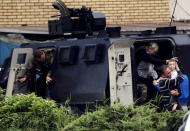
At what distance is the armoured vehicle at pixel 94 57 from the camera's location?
12.3m

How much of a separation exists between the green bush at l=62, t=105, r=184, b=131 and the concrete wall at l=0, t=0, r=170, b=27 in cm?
1070

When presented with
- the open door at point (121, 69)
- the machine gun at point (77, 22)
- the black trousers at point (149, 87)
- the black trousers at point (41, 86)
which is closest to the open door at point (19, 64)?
the black trousers at point (41, 86)

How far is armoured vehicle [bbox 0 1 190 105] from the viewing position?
12258 millimetres

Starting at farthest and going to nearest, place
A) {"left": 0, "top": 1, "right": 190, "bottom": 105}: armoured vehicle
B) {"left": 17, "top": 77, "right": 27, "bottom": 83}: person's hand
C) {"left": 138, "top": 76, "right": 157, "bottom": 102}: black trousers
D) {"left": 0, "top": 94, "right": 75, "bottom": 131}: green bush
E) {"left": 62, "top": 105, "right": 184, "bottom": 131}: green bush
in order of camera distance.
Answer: {"left": 17, "top": 77, "right": 27, "bottom": 83}: person's hand, {"left": 138, "top": 76, "right": 157, "bottom": 102}: black trousers, {"left": 0, "top": 1, "right": 190, "bottom": 105}: armoured vehicle, {"left": 0, "top": 94, "right": 75, "bottom": 131}: green bush, {"left": 62, "top": 105, "right": 184, "bottom": 131}: green bush

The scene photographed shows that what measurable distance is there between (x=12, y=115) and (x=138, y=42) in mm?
2989

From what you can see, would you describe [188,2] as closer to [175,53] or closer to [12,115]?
[175,53]

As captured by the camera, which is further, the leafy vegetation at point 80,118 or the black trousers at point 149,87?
the black trousers at point 149,87

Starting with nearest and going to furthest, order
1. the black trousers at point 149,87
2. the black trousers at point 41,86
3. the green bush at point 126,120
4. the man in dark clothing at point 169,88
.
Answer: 1. the green bush at point 126,120
2. the man in dark clothing at point 169,88
3. the black trousers at point 149,87
4. the black trousers at point 41,86

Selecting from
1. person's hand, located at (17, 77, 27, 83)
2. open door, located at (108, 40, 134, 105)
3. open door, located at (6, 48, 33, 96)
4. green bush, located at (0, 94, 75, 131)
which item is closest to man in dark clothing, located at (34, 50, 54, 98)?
open door, located at (6, 48, 33, 96)

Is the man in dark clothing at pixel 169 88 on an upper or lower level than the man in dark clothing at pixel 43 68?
lower

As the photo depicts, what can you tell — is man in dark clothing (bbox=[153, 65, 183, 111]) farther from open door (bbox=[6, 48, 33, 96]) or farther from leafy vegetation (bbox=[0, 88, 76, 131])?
open door (bbox=[6, 48, 33, 96])

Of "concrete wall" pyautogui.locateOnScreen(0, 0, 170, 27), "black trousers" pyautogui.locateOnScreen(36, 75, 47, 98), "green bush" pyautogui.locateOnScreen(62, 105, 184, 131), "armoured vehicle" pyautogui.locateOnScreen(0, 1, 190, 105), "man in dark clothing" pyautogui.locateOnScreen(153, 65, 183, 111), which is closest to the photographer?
"green bush" pyautogui.locateOnScreen(62, 105, 184, 131)

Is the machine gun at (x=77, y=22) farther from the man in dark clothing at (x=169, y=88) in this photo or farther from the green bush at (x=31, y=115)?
the green bush at (x=31, y=115)

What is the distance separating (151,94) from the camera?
12883mm
